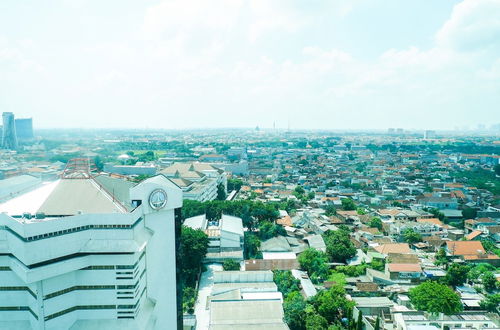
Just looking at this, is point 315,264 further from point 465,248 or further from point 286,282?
point 465,248

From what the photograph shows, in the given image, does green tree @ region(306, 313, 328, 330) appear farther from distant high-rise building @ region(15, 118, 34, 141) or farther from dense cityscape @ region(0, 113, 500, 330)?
distant high-rise building @ region(15, 118, 34, 141)

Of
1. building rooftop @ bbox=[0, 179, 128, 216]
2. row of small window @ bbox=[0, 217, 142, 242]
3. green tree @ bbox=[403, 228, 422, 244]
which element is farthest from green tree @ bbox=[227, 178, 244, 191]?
row of small window @ bbox=[0, 217, 142, 242]

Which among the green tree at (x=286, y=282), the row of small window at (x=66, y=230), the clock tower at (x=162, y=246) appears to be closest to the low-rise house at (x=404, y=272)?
the green tree at (x=286, y=282)

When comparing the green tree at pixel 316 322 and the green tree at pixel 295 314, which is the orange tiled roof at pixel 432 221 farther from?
the green tree at pixel 316 322

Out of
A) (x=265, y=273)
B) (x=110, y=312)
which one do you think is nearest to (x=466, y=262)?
(x=265, y=273)

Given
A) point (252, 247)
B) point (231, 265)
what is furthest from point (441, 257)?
point (231, 265)

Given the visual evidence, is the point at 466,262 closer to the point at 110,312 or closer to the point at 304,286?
the point at 304,286
